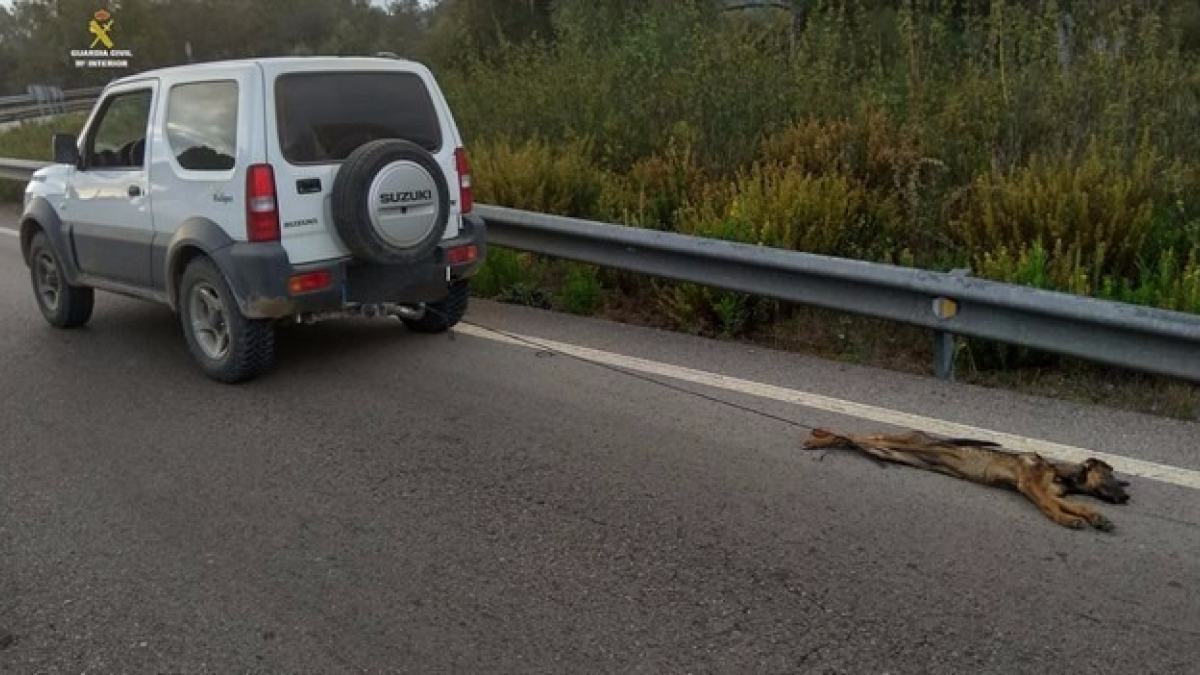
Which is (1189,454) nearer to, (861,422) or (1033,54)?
(861,422)

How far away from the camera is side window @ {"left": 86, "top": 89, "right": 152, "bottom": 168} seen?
6734 millimetres

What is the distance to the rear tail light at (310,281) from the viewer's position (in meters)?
5.79

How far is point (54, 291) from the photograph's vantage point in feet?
25.5

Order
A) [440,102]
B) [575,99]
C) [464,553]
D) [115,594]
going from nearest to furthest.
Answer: [115,594] < [464,553] < [440,102] < [575,99]

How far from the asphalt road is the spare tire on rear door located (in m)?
0.81

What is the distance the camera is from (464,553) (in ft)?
12.9

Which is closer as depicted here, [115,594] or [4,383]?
[115,594]

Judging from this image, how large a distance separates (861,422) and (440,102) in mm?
3353

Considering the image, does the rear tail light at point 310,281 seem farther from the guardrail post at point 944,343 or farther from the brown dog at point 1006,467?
the guardrail post at point 944,343

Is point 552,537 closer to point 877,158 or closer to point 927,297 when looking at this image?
point 927,297

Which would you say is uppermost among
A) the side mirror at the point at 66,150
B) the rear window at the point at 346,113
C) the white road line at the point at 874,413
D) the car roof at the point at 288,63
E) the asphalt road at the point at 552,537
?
the car roof at the point at 288,63

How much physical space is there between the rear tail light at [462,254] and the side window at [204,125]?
4.59 ft

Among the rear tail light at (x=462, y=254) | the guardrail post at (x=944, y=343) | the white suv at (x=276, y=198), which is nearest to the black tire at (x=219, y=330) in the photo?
the white suv at (x=276, y=198)

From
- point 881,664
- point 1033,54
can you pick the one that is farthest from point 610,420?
point 1033,54
